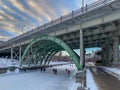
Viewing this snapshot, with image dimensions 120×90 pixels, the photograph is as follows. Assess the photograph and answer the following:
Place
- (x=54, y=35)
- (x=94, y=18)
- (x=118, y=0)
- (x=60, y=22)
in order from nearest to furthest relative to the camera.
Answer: (x=118, y=0) < (x=94, y=18) < (x=60, y=22) < (x=54, y=35)

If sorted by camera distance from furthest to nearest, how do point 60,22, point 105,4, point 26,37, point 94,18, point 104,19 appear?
1. point 26,37
2. point 60,22
3. point 94,18
4. point 104,19
5. point 105,4

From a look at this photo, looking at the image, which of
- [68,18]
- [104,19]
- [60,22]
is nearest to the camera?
[104,19]

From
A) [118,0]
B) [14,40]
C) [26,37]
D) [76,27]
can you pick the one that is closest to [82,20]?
[76,27]

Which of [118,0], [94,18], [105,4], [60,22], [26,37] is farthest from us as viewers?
[26,37]

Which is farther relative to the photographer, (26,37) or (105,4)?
(26,37)

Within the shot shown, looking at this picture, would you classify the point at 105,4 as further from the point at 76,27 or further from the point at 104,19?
the point at 76,27

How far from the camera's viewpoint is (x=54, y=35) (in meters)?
51.0

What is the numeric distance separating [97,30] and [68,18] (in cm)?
604

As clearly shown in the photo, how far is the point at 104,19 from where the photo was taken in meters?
32.1

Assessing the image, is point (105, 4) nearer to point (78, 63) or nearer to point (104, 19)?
point (104, 19)

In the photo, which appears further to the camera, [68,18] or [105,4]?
[68,18]

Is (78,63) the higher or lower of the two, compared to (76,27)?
lower

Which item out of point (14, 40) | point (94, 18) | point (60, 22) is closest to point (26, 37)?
point (14, 40)

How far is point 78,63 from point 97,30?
698 centimetres
